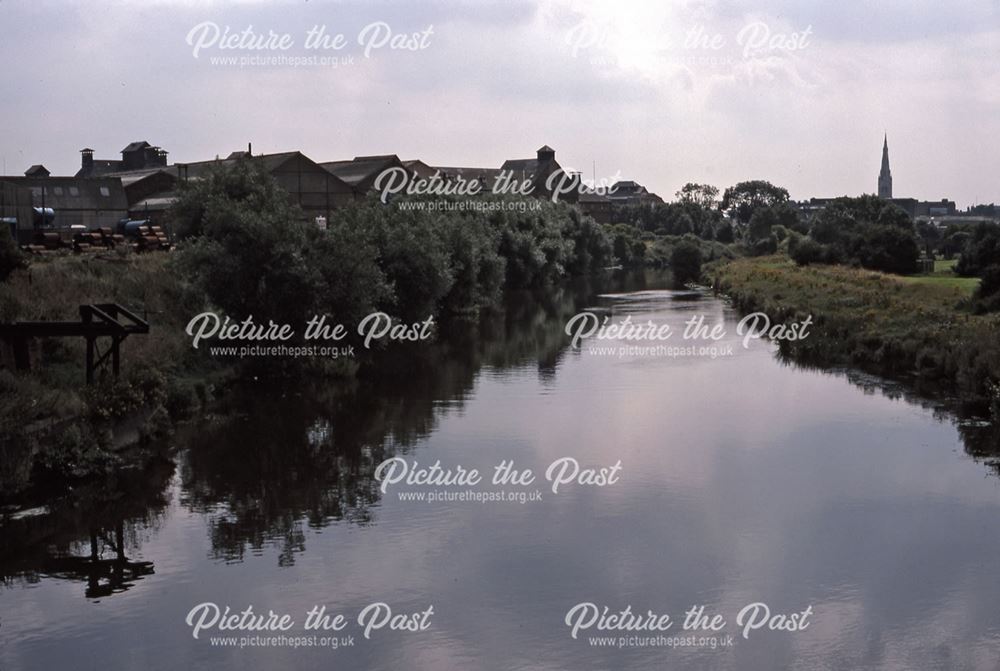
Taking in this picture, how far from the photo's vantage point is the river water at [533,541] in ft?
50.4

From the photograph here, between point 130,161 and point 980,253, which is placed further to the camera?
point 130,161

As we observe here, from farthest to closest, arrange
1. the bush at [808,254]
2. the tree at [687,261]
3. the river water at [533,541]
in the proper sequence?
the tree at [687,261]
the bush at [808,254]
the river water at [533,541]

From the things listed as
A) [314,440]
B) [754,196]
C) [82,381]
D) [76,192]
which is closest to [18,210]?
[76,192]

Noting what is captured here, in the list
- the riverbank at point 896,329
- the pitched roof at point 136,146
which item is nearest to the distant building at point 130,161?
the pitched roof at point 136,146

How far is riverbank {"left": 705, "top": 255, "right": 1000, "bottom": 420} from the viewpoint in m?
31.5

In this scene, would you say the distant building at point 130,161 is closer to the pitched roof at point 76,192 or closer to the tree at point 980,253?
the pitched roof at point 76,192

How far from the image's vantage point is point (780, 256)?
91.0 meters

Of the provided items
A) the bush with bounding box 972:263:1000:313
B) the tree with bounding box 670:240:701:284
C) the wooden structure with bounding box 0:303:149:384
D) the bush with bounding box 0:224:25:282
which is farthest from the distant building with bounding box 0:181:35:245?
the tree with bounding box 670:240:701:284

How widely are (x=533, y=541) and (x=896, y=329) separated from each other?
81.1 feet

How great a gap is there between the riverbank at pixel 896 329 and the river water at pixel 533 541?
6.82 feet

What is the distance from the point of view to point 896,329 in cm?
3947

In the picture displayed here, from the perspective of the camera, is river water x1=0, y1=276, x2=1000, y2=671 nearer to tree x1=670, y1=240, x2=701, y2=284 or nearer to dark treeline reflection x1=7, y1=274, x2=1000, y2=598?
dark treeline reflection x1=7, y1=274, x2=1000, y2=598

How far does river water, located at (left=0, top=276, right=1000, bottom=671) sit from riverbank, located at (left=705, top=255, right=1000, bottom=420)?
208 centimetres

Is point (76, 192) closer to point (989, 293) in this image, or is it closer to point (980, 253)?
point (980, 253)
